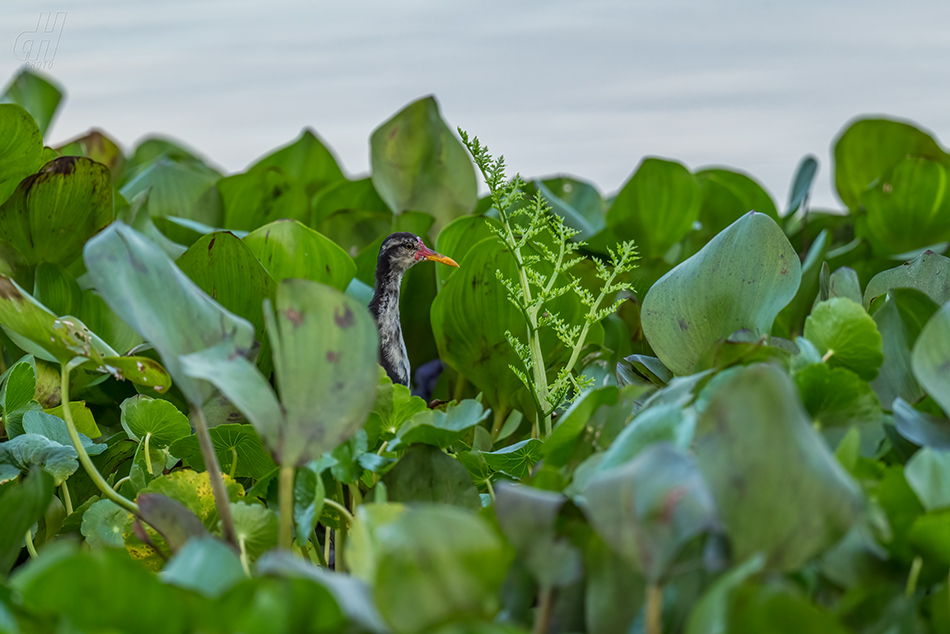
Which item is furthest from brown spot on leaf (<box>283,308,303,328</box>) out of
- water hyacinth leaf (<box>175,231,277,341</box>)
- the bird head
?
the bird head

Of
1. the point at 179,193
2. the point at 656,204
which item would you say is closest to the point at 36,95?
the point at 179,193

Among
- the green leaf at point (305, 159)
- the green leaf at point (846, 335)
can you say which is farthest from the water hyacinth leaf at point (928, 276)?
the green leaf at point (305, 159)

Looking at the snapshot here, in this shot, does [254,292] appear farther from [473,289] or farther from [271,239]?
[473,289]

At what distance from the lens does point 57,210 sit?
1.05 m

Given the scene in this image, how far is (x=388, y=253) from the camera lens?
1359 millimetres

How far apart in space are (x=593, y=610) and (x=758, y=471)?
12 centimetres

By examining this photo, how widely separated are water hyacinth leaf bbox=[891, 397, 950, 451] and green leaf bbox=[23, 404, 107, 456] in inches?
25.7

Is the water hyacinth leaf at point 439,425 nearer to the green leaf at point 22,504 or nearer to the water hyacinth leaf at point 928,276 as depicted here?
the green leaf at point 22,504

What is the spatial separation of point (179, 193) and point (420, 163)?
461mm

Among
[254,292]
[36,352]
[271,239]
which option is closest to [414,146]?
[271,239]

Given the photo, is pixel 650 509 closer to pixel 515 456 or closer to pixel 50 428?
pixel 515 456

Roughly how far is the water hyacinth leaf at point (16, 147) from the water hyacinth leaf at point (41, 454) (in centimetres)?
45

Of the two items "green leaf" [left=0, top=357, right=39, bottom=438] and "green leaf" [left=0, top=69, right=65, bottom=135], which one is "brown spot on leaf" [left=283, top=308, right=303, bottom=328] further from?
"green leaf" [left=0, top=69, right=65, bottom=135]

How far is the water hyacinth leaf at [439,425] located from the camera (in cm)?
67
